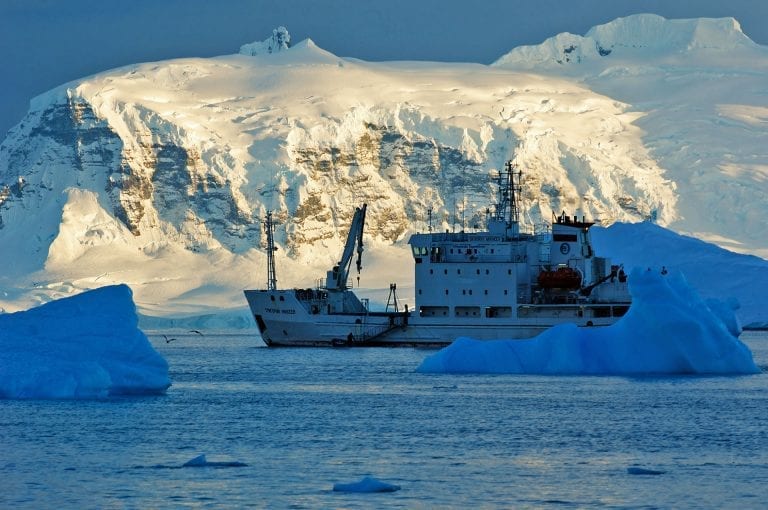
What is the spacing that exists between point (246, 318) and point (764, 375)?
129323 mm

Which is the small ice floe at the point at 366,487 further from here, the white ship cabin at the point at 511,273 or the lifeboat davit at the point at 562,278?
the white ship cabin at the point at 511,273

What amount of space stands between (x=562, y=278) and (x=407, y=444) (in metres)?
47.2

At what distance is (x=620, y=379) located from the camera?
2790 inches

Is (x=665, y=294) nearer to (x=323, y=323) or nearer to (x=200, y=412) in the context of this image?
(x=200, y=412)

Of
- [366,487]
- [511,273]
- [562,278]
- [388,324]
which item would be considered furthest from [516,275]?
[366,487]

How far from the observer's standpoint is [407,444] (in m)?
49.1

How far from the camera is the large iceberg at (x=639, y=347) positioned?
67875 mm

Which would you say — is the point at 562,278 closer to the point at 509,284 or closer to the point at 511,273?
the point at 511,273

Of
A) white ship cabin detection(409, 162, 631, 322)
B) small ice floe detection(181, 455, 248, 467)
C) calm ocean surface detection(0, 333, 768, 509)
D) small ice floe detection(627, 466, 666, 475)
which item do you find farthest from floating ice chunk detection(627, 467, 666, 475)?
white ship cabin detection(409, 162, 631, 322)

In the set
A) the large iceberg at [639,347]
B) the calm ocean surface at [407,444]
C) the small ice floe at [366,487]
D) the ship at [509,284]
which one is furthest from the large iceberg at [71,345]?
the ship at [509,284]

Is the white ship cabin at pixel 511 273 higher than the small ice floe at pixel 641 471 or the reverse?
higher

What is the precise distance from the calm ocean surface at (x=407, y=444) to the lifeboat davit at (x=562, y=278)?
76.0 ft

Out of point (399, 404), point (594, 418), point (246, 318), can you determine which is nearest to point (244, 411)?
point (399, 404)

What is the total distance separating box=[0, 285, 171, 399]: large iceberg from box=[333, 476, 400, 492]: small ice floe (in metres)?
18.9
